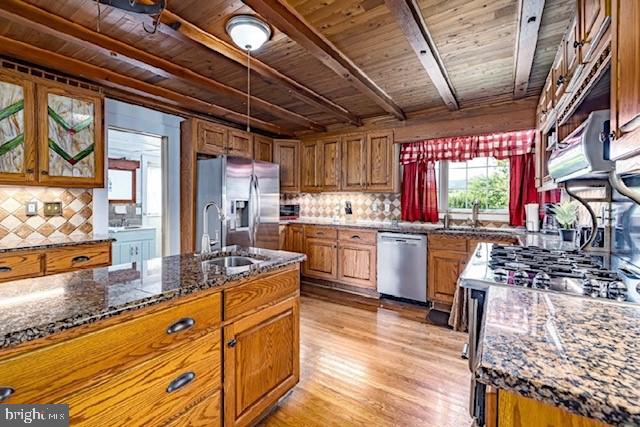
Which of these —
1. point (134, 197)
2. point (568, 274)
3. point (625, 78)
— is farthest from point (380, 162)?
point (134, 197)

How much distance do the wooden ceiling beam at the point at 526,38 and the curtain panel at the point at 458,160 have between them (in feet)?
2.47

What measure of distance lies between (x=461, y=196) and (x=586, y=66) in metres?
2.86

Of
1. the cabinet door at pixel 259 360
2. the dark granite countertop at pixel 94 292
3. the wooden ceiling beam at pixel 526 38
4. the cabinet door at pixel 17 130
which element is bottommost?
the cabinet door at pixel 259 360

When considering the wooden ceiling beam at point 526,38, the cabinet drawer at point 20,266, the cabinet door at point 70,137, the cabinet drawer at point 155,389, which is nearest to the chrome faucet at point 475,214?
the wooden ceiling beam at point 526,38

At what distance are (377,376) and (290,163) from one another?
348 centimetres

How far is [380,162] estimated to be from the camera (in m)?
4.24

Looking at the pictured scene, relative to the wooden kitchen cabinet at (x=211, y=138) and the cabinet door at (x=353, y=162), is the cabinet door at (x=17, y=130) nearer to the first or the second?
the wooden kitchen cabinet at (x=211, y=138)

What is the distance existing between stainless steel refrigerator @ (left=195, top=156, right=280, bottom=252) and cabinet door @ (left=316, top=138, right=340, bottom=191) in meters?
0.70

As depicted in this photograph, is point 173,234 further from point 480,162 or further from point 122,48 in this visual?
point 480,162

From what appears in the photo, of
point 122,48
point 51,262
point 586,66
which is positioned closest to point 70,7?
point 122,48

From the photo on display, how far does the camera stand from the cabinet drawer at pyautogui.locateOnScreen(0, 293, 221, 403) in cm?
82

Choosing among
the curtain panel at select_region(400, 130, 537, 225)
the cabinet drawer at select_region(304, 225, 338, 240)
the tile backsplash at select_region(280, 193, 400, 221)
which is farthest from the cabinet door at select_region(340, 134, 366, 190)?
the cabinet drawer at select_region(304, 225, 338, 240)

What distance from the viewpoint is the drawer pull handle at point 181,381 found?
1196 millimetres

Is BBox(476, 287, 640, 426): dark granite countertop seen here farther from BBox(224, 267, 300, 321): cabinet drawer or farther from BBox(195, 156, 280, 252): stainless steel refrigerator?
BBox(195, 156, 280, 252): stainless steel refrigerator
